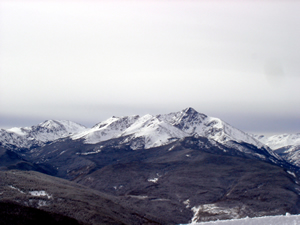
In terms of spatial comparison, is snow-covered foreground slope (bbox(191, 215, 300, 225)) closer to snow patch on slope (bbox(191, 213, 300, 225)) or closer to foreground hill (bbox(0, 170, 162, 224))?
snow patch on slope (bbox(191, 213, 300, 225))

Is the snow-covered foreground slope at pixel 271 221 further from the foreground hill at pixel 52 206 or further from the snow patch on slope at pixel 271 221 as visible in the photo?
the foreground hill at pixel 52 206

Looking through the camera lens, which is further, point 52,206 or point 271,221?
point 52,206

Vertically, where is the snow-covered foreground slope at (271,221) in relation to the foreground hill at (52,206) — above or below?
above

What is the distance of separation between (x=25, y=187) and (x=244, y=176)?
417 ft

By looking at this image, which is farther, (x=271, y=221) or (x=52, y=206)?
(x=52, y=206)

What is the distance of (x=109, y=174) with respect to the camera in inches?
7776

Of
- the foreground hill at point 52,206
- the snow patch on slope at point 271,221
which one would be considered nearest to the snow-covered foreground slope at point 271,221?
the snow patch on slope at point 271,221

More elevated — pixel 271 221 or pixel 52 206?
pixel 271 221

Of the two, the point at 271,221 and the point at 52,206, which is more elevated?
the point at 271,221

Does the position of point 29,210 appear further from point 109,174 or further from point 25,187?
point 109,174

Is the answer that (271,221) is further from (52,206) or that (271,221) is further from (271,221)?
(52,206)

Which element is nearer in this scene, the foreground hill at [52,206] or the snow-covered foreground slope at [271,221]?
the snow-covered foreground slope at [271,221]

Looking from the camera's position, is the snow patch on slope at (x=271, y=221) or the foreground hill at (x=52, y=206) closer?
the snow patch on slope at (x=271, y=221)

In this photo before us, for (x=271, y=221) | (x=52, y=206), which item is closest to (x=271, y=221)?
(x=271, y=221)
